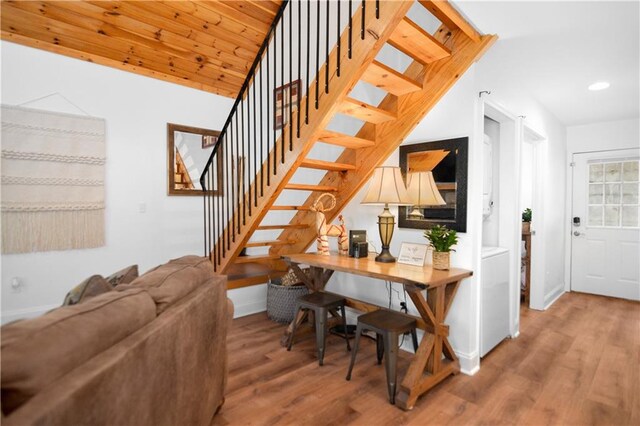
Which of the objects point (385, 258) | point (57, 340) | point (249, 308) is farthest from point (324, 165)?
point (57, 340)

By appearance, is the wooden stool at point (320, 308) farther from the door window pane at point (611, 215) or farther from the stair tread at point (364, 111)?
the door window pane at point (611, 215)

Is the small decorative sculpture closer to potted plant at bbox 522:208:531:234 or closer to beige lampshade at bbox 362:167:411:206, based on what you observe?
beige lampshade at bbox 362:167:411:206

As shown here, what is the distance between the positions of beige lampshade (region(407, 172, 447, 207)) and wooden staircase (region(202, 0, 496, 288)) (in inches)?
14.6

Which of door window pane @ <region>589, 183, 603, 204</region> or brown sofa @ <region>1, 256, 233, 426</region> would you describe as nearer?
brown sofa @ <region>1, 256, 233, 426</region>

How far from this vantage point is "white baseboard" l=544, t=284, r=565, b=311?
4.05 meters

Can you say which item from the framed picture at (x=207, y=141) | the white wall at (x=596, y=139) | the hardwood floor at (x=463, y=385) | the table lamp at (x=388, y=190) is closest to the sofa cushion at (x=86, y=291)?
the hardwood floor at (x=463, y=385)

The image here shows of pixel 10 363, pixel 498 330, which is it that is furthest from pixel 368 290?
pixel 10 363

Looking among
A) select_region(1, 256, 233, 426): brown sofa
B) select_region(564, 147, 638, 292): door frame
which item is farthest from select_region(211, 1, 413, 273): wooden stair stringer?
select_region(564, 147, 638, 292): door frame

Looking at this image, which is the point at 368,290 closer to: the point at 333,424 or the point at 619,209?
the point at 333,424

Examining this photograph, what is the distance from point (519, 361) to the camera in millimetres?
2625

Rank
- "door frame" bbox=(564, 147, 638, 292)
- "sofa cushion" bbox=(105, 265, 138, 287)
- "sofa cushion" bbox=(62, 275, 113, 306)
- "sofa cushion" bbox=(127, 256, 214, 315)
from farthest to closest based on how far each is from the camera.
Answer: "door frame" bbox=(564, 147, 638, 292), "sofa cushion" bbox=(105, 265, 138, 287), "sofa cushion" bbox=(127, 256, 214, 315), "sofa cushion" bbox=(62, 275, 113, 306)

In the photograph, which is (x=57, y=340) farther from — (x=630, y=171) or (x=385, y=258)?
(x=630, y=171)

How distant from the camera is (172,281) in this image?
1480mm

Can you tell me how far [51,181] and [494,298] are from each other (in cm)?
404
